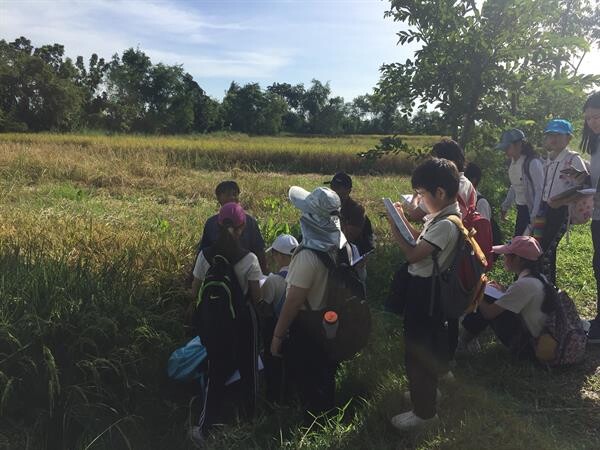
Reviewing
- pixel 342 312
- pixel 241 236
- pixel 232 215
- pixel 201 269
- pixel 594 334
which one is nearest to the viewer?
pixel 342 312

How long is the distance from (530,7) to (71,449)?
19.6 feet

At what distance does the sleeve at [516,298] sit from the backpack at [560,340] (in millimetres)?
216

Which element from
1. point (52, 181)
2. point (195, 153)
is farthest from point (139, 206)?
point (195, 153)

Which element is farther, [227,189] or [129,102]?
[129,102]

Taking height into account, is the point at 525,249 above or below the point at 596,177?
below

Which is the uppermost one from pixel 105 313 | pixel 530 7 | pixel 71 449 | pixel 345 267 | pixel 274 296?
pixel 530 7

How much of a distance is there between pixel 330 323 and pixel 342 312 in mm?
113

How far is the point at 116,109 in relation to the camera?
4862 cm

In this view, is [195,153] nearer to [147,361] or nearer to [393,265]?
[393,265]

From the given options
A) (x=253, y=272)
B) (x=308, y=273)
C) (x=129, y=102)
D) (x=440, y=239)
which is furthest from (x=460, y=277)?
(x=129, y=102)

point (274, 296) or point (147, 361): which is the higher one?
point (274, 296)

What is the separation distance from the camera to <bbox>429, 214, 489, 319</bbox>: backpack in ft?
7.92

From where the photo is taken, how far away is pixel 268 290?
3.06 meters

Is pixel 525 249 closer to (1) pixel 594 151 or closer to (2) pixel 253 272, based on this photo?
(1) pixel 594 151
